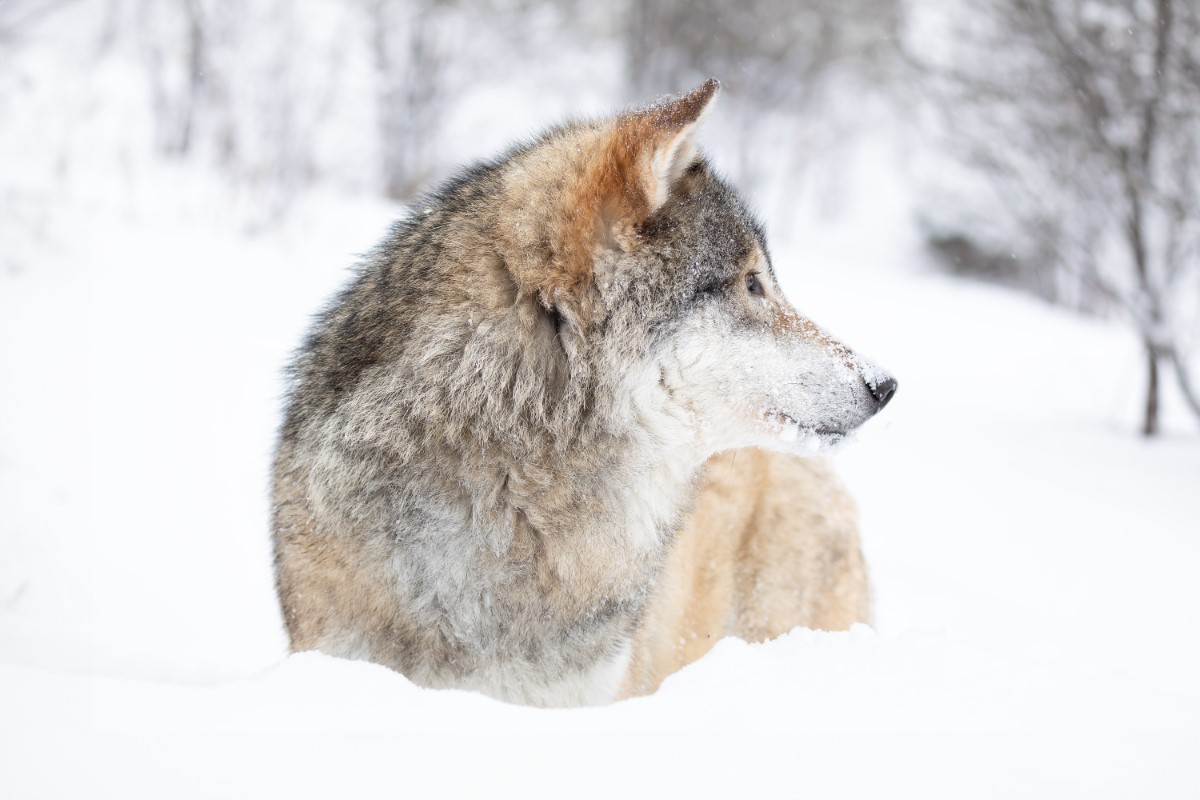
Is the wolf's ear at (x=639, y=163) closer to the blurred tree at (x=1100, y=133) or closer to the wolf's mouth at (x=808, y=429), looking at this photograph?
the wolf's mouth at (x=808, y=429)

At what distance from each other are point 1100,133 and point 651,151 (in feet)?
19.6

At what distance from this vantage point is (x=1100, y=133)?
6.69 metres

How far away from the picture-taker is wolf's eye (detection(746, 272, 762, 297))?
2445 millimetres

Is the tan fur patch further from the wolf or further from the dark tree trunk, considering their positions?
the dark tree trunk

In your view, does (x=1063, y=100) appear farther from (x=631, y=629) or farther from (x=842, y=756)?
(x=842, y=756)

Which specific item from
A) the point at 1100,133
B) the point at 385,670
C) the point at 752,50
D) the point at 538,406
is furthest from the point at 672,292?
the point at 752,50

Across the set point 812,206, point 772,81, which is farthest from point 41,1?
point 812,206

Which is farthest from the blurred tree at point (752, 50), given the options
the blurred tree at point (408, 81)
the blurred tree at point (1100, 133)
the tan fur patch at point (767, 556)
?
the tan fur patch at point (767, 556)

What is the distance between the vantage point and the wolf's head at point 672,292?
7.19ft

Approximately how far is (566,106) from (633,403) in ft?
58.1

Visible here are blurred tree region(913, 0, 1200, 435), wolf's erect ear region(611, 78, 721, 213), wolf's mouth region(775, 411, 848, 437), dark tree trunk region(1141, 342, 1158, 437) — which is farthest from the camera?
dark tree trunk region(1141, 342, 1158, 437)

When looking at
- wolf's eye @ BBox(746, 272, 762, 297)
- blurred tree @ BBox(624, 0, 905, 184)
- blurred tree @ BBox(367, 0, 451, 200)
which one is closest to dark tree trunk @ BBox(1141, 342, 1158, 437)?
wolf's eye @ BBox(746, 272, 762, 297)

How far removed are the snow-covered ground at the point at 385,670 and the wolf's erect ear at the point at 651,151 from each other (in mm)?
840

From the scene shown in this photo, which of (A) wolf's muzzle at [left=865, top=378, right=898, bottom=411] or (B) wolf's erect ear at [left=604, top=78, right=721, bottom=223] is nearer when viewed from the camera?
(B) wolf's erect ear at [left=604, top=78, right=721, bottom=223]
